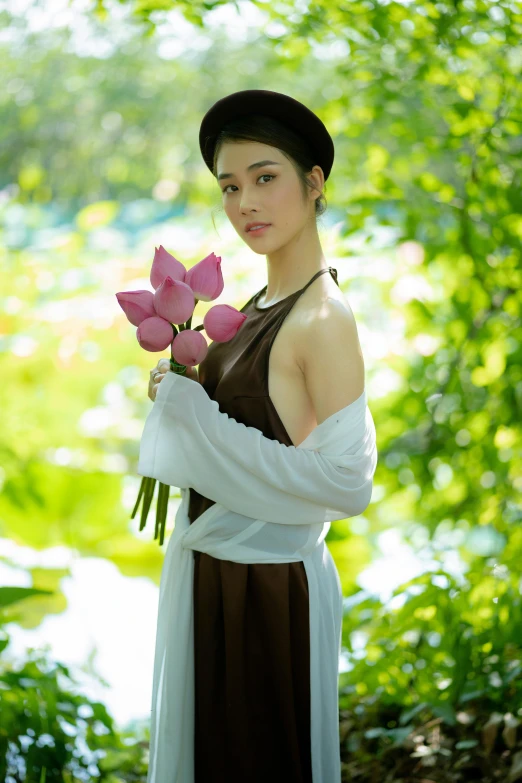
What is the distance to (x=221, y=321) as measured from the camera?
128 cm

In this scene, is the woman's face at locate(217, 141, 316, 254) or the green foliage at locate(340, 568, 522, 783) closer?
the woman's face at locate(217, 141, 316, 254)

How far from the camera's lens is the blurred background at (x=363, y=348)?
2078mm

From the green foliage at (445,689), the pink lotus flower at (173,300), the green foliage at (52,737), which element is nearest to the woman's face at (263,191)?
the pink lotus flower at (173,300)

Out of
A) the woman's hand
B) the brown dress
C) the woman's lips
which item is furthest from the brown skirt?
the woman's lips

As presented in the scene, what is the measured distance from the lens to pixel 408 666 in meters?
2.31

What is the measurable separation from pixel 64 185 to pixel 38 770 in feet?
18.1

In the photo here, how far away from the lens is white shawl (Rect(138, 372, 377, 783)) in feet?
4.29

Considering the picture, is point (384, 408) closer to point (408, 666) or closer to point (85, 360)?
point (408, 666)

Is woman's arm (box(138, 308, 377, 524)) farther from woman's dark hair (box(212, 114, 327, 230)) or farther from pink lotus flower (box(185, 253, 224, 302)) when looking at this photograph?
woman's dark hair (box(212, 114, 327, 230))

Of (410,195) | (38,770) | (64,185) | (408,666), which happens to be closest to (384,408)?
(410,195)

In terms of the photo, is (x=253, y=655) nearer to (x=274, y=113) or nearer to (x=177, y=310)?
(x=177, y=310)

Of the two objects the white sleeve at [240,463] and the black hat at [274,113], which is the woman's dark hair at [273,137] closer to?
the black hat at [274,113]

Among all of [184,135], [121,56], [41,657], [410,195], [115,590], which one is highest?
[121,56]

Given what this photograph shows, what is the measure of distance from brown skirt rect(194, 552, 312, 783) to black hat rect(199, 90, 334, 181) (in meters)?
0.77
